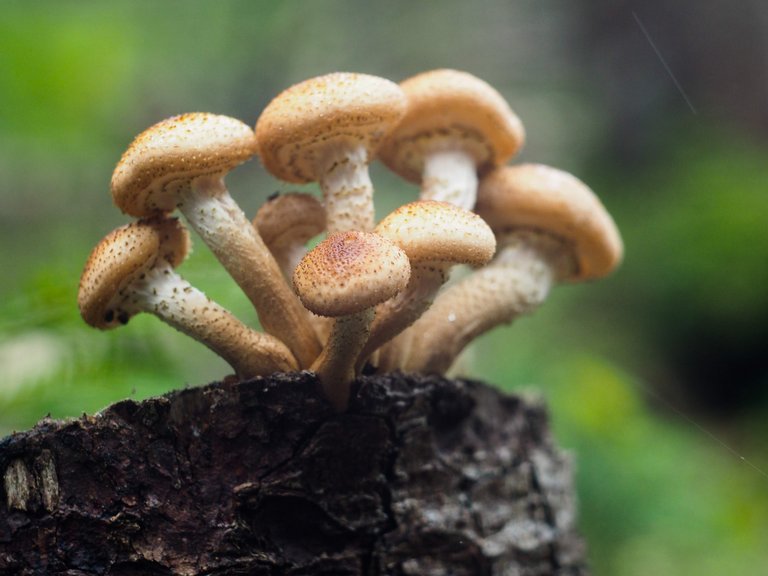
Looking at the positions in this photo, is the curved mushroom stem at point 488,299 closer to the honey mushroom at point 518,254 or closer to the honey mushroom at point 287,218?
the honey mushroom at point 518,254

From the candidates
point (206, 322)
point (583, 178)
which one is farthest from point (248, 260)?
point (583, 178)

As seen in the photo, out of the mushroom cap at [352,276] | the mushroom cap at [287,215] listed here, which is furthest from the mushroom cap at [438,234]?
the mushroom cap at [287,215]

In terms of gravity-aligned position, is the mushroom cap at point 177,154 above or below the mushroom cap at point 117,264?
above

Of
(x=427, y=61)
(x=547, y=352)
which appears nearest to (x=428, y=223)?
(x=547, y=352)

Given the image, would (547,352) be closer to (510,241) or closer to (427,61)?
(510,241)

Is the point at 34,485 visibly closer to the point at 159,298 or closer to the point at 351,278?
the point at 159,298
